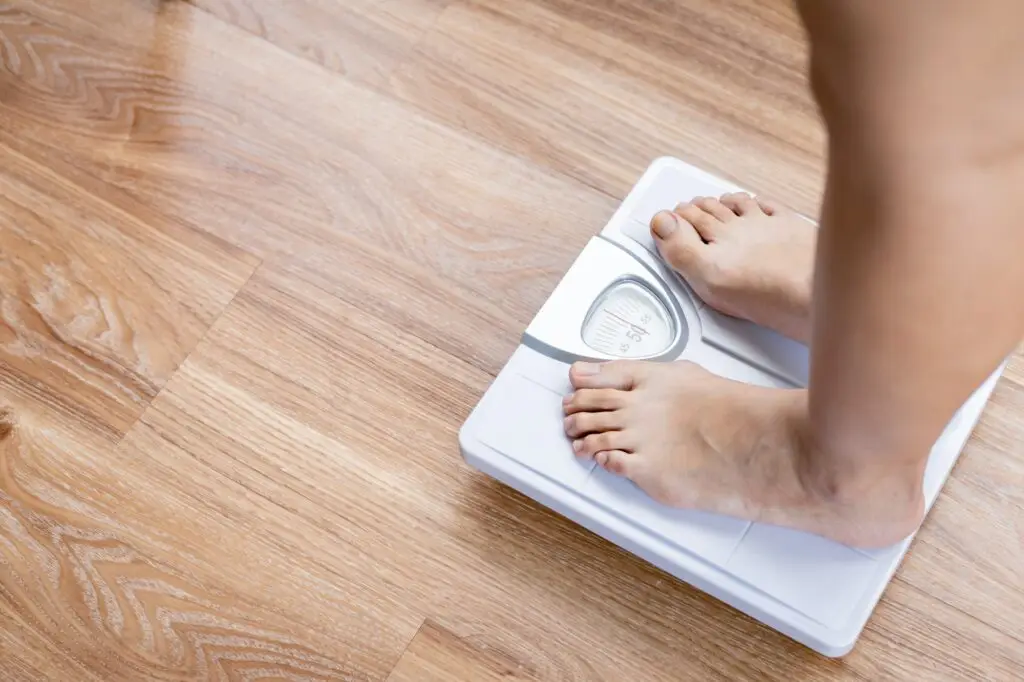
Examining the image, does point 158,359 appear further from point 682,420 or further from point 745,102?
point 745,102

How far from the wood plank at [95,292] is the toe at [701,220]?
1.33 ft

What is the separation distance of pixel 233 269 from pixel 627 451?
0.43 meters

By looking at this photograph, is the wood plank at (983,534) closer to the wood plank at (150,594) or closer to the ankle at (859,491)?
the ankle at (859,491)

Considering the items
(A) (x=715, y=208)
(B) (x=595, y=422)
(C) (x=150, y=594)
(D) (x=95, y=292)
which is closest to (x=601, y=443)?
(B) (x=595, y=422)

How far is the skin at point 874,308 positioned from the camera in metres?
0.42

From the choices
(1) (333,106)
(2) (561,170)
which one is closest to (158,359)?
(1) (333,106)

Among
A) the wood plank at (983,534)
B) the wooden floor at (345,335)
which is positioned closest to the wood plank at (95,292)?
the wooden floor at (345,335)

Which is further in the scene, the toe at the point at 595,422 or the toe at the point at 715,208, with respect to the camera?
the toe at the point at 715,208

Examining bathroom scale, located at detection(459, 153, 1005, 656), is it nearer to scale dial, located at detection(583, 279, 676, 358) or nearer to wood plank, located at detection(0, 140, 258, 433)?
scale dial, located at detection(583, 279, 676, 358)

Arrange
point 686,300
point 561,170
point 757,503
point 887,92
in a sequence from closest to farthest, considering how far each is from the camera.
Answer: point 887,92
point 757,503
point 686,300
point 561,170

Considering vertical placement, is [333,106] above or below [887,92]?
below

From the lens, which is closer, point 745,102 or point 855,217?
point 855,217

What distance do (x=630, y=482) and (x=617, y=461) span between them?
3 centimetres

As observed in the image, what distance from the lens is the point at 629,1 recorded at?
1157mm
